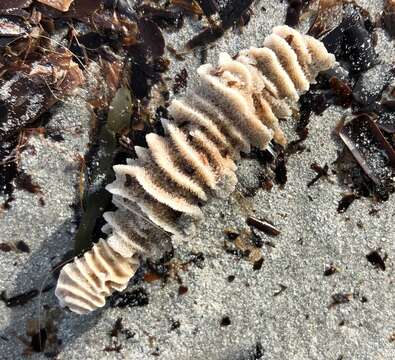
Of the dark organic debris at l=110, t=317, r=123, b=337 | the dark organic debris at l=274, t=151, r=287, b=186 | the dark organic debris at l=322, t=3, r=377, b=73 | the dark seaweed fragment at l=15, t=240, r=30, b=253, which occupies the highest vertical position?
the dark organic debris at l=322, t=3, r=377, b=73

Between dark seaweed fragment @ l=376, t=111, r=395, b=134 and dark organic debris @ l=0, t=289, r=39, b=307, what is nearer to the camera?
dark organic debris @ l=0, t=289, r=39, b=307

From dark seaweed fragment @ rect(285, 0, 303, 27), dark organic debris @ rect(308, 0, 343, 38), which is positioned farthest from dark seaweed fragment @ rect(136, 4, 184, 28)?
dark organic debris @ rect(308, 0, 343, 38)

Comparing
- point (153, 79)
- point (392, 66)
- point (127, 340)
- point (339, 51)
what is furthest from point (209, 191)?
point (392, 66)

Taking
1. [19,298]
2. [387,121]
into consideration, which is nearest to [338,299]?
[387,121]

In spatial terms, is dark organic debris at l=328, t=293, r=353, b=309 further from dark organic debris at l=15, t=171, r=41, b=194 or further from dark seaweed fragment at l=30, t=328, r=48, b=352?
dark organic debris at l=15, t=171, r=41, b=194

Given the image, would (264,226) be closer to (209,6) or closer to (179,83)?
(179,83)

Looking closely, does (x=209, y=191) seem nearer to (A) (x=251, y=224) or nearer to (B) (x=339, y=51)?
(A) (x=251, y=224)
